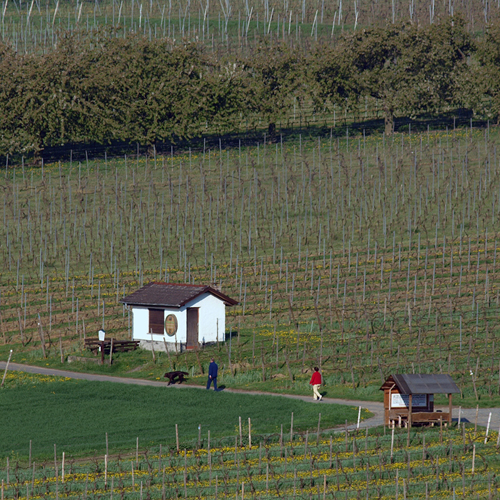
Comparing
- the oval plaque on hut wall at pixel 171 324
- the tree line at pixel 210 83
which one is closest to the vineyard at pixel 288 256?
the oval plaque on hut wall at pixel 171 324

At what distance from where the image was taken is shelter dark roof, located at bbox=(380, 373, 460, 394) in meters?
34.3

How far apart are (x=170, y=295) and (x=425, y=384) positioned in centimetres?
1728

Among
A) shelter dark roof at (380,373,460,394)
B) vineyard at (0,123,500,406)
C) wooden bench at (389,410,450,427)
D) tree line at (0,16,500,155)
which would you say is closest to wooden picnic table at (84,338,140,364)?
vineyard at (0,123,500,406)

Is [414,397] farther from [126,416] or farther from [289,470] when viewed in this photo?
[126,416]

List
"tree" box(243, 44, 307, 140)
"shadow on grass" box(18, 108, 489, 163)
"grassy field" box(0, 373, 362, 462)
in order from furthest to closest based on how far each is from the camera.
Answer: "tree" box(243, 44, 307, 140) → "shadow on grass" box(18, 108, 489, 163) → "grassy field" box(0, 373, 362, 462)

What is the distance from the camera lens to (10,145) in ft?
289

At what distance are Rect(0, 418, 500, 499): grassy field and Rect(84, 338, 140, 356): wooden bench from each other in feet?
49.5

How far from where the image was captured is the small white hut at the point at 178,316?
4834 centimetres

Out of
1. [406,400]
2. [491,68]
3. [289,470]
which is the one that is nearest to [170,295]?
[406,400]

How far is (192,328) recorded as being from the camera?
160ft

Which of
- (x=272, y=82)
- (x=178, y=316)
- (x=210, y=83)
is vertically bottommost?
(x=178, y=316)

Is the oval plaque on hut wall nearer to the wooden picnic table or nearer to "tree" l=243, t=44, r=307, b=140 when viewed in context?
the wooden picnic table

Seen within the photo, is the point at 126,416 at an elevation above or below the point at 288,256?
below

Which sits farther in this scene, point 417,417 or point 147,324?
point 147,324
